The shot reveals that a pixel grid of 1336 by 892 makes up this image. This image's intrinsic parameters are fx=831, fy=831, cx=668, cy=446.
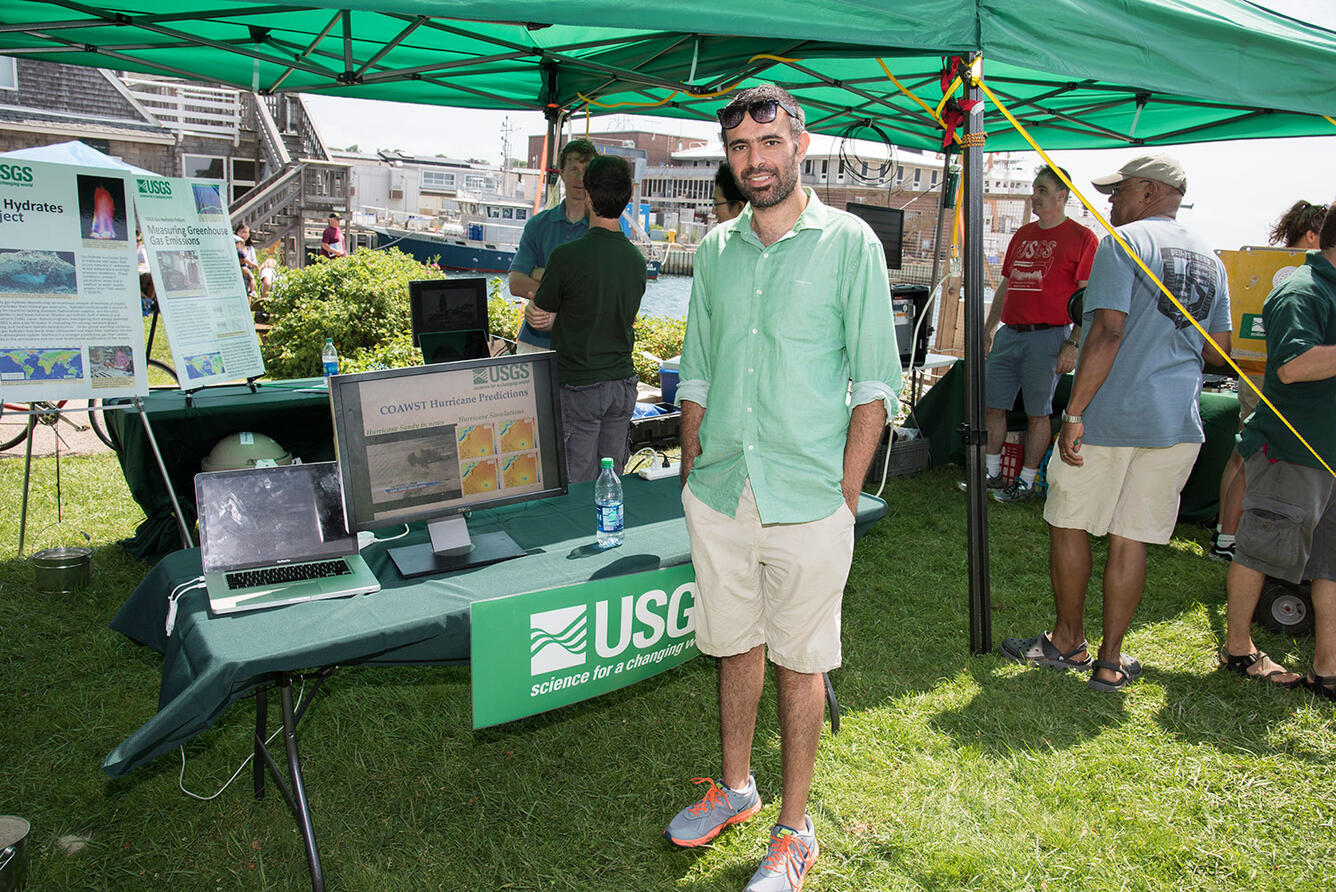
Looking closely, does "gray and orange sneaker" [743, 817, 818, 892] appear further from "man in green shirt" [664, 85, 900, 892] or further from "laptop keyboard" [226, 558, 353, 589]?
"laptop keyboard" [226, 558, 353, 589]

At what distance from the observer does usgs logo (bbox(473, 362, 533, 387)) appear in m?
2.20

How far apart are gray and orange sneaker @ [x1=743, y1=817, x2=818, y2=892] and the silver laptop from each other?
3.84 feet

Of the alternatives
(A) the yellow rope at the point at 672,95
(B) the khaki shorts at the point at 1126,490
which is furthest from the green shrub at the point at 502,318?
(B) the khaki shorts at the point at 1126,490

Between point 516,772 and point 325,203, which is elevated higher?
point 325,203

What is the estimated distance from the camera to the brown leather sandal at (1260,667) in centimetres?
317

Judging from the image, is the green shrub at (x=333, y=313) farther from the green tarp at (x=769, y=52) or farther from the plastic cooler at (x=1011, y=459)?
the plastic cooler at (x=1011, y=459)

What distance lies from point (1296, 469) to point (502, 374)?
2835 mm

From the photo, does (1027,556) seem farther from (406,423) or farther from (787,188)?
(406,423)

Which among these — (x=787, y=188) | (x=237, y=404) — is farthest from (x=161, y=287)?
(x=787, y=188)

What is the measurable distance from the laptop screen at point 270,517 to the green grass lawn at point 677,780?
82cm

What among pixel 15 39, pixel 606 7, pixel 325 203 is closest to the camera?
pixel 606 7

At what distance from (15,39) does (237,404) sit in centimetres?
203

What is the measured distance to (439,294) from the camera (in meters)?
4.27

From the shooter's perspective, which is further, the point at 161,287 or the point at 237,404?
the point at 237,404
